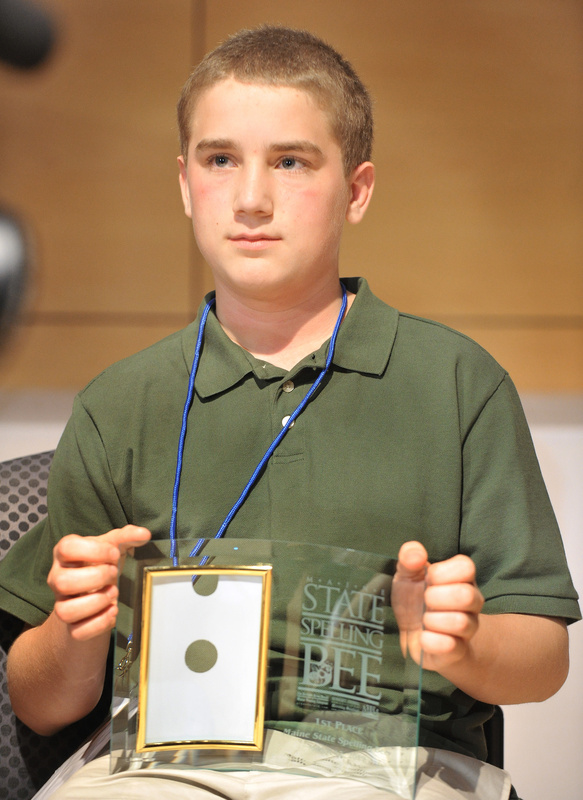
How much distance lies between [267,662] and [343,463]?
0.96ft

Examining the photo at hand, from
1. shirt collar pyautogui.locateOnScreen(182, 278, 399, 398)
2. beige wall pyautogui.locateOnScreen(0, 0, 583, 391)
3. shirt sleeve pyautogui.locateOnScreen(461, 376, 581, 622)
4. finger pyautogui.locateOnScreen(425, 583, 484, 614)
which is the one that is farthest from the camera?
beige wall pyautogui.locateOnScreen(0, 0, 583, 391)

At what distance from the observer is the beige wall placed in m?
2.38

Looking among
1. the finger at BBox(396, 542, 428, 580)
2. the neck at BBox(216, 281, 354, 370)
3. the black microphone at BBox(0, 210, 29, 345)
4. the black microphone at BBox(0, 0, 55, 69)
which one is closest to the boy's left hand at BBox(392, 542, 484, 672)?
the finger at BBox(396, 542, 428, 580)

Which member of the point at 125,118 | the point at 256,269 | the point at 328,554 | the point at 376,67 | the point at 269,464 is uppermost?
the point at 376,67

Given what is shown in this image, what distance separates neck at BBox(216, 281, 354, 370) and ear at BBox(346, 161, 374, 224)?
11cm

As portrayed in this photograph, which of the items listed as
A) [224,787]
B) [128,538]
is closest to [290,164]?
[128,538]

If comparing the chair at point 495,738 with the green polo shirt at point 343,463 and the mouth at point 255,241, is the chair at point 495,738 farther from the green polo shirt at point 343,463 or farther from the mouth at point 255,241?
the mouth at point 255,241

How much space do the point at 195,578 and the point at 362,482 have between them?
0.92 ft

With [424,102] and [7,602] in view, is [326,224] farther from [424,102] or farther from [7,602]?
[424,102]

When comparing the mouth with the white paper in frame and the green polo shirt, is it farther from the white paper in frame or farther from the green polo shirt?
the white paper in frame

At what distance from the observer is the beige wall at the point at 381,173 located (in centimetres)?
238

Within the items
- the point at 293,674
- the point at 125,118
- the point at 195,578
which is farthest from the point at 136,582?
the point at 125,118

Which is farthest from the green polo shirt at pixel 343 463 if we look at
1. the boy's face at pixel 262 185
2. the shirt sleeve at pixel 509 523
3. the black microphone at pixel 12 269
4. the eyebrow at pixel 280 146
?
the black microphone at pixel 12 269

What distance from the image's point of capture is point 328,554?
87 cm
